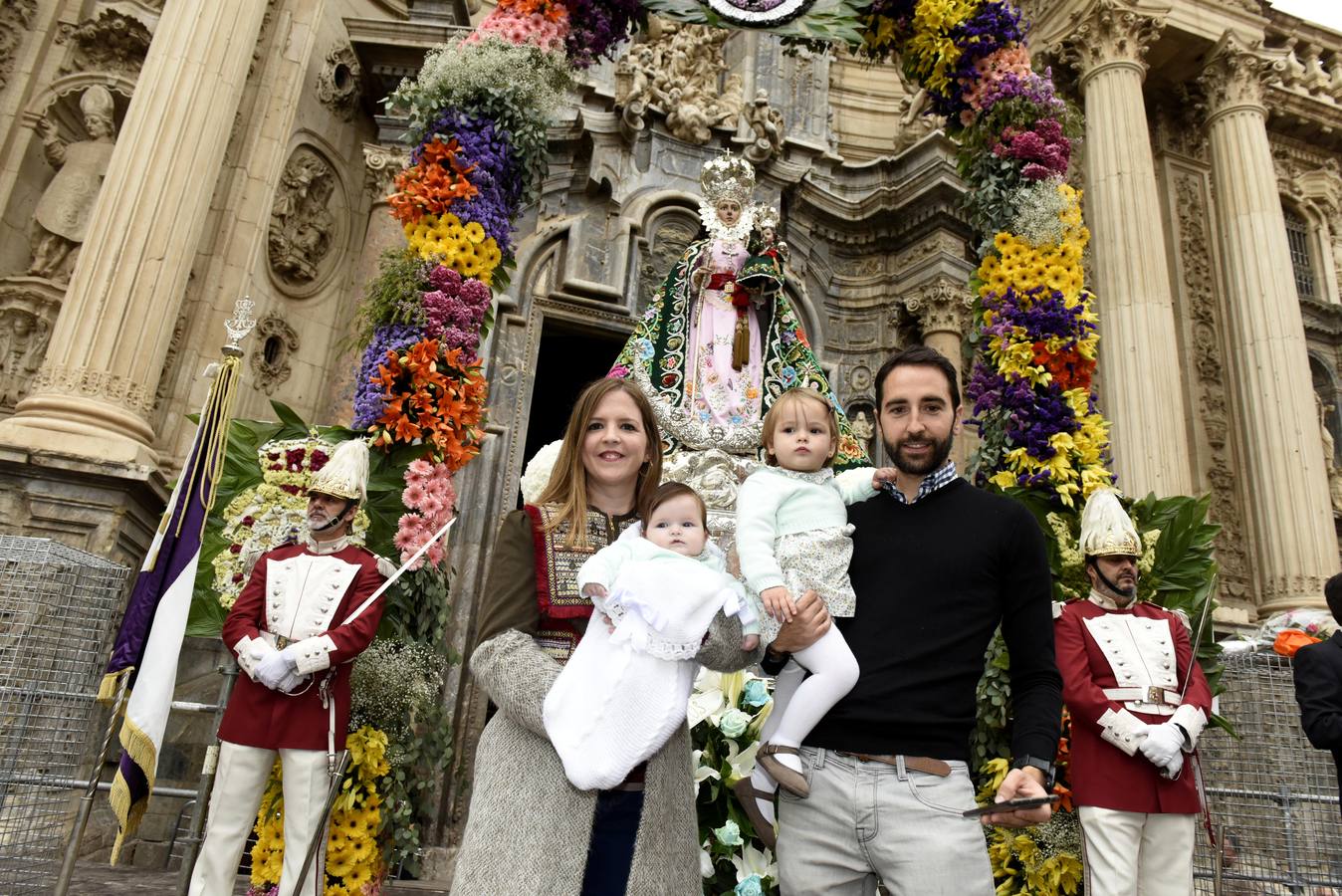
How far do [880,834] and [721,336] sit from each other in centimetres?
565

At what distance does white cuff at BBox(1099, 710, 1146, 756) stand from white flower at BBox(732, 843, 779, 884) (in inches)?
65.7

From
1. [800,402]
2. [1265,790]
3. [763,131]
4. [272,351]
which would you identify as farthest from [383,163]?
[1265,790]

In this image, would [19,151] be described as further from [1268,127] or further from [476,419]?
[1268,127]

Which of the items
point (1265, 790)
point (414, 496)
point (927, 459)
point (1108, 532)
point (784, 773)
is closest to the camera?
point (784, 773)

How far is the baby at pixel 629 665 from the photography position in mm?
2062

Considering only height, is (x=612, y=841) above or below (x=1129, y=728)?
below

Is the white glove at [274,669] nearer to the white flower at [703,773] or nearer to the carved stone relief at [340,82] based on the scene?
the white flower at [703,773]

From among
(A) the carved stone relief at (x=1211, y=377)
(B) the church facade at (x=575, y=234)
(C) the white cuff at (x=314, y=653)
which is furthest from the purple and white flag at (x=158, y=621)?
(A) the carved stone relief at (x=1211, y=377)

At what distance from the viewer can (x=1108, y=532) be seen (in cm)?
447

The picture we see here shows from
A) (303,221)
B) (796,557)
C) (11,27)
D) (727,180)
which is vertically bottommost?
(796,557)

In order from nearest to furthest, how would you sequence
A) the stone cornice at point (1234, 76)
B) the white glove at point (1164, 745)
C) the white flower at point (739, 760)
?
1. the white glove at point (1164, 745)
2. the white flower at point (739, 760)
3. the stone cornice at point (1234, 76)

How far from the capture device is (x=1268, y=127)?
15.4 meters

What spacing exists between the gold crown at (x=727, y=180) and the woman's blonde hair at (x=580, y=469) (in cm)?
542

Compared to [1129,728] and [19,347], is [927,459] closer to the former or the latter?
[1129,728]
